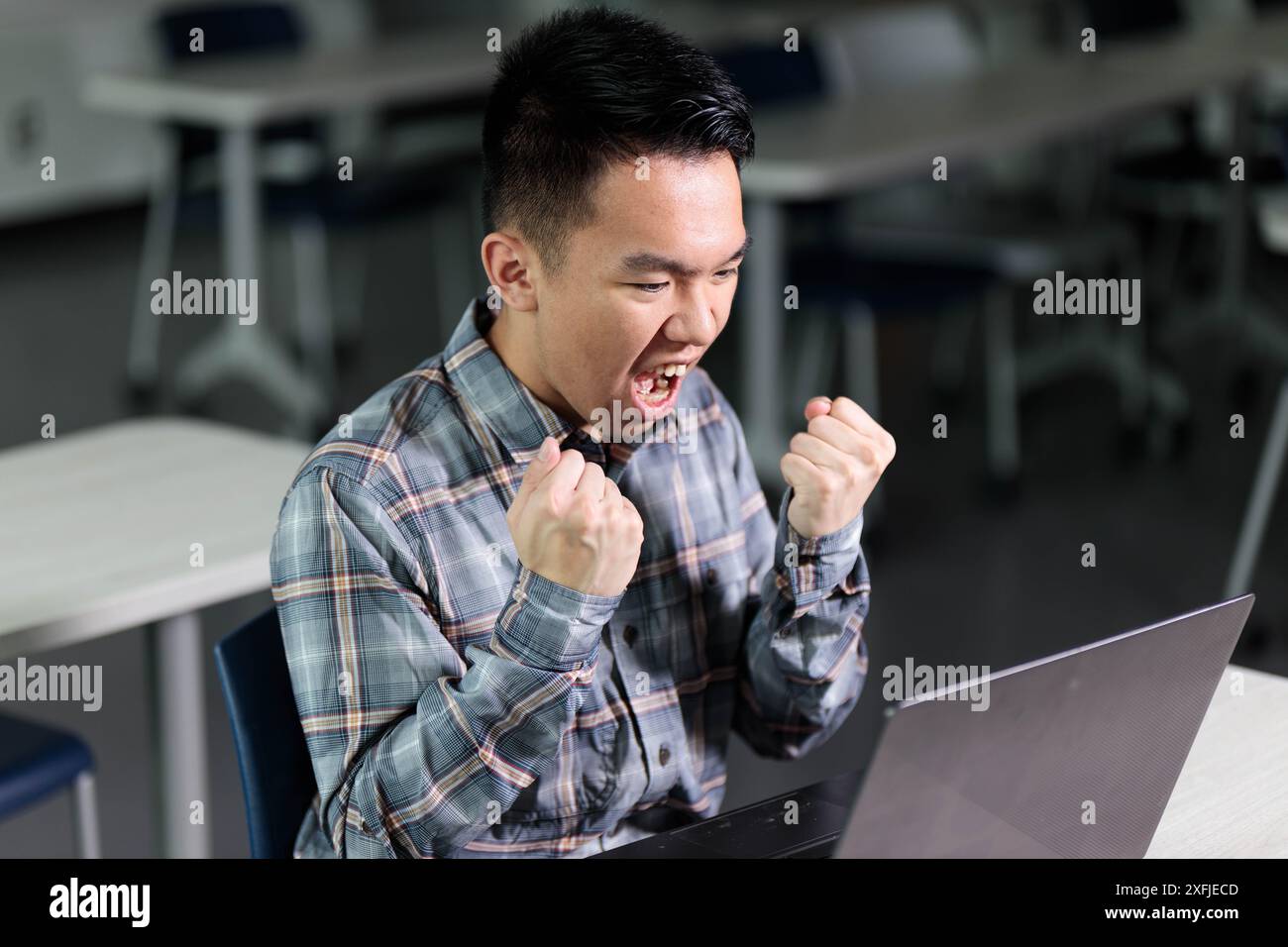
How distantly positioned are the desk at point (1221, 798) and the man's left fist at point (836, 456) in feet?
0.69

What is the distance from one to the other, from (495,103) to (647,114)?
147 mm

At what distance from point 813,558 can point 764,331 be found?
2368 millimetres

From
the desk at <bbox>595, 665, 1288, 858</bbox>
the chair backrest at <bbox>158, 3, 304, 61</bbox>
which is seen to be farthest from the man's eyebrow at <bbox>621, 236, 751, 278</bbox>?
the chair backrest at <bbox>158, 3, 304, 61</bbox>

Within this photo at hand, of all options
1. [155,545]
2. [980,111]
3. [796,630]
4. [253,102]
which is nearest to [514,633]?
[796,630]

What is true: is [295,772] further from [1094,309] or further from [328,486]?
[1094,309]

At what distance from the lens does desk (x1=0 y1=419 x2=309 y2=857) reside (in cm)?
172

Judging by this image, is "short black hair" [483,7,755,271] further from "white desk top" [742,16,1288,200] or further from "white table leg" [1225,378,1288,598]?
"white table leg" [1225,378,1288,598]

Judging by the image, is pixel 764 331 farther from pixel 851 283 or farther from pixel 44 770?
pixel 44 770

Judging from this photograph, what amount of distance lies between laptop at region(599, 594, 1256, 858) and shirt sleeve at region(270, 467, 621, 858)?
285 mm

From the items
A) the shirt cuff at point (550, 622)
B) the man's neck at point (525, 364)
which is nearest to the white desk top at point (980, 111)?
the man's neck at point (525, 364)

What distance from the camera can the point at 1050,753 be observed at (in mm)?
962

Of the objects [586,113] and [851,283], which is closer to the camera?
[586,113]

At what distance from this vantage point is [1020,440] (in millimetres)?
4160
